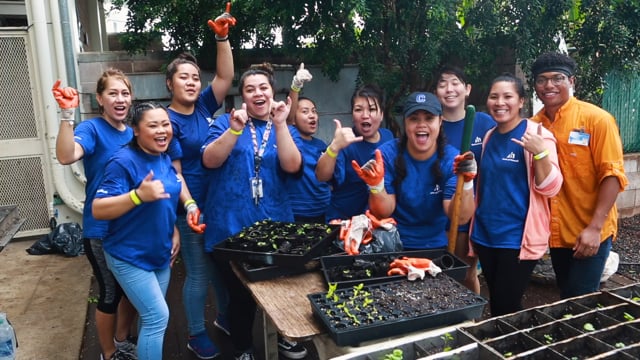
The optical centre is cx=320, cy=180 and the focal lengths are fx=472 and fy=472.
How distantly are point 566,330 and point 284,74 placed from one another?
13.5 feet

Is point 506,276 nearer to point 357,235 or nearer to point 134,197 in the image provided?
point 357,235

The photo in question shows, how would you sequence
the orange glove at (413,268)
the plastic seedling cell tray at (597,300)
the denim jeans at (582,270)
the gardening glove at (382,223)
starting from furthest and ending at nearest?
the denim jeans at (582,270), the gardening glove at (382,223), the orange glove at (413,268), the plastic seedling cell tray at (597,300)

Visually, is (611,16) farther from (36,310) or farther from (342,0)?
(36,310)

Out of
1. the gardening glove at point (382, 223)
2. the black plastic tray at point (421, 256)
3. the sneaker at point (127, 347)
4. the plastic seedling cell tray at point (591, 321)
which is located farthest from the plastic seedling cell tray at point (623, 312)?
the sneaker at point (127, 347)

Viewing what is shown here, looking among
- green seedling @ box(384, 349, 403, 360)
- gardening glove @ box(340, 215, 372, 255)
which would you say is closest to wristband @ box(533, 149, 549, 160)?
gardening glove @ box(340, 215, 372, 255)

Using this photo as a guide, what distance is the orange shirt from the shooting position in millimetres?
2463

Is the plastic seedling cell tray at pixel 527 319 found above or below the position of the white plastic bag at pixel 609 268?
above

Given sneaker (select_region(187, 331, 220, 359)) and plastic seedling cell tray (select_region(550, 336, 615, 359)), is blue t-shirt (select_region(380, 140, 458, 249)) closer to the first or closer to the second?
plastic seedling cell tray (select_region(550, 336, 615, 359))

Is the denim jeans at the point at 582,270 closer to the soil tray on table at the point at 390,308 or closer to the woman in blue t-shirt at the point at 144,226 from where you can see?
the soil tray on table at the point at 390,308

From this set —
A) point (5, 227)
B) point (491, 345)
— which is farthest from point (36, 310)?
point (491, 345)

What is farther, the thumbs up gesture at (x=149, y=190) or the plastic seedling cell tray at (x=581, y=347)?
the thumbs up gesture at (x=149, y=190)

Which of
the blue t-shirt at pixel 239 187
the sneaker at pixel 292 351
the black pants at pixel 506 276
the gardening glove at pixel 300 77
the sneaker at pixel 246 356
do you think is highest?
the gardening glove at pixel 300 77

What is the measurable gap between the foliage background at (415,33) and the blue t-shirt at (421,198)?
74.8 inches

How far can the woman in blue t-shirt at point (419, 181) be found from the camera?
8.09 ft
